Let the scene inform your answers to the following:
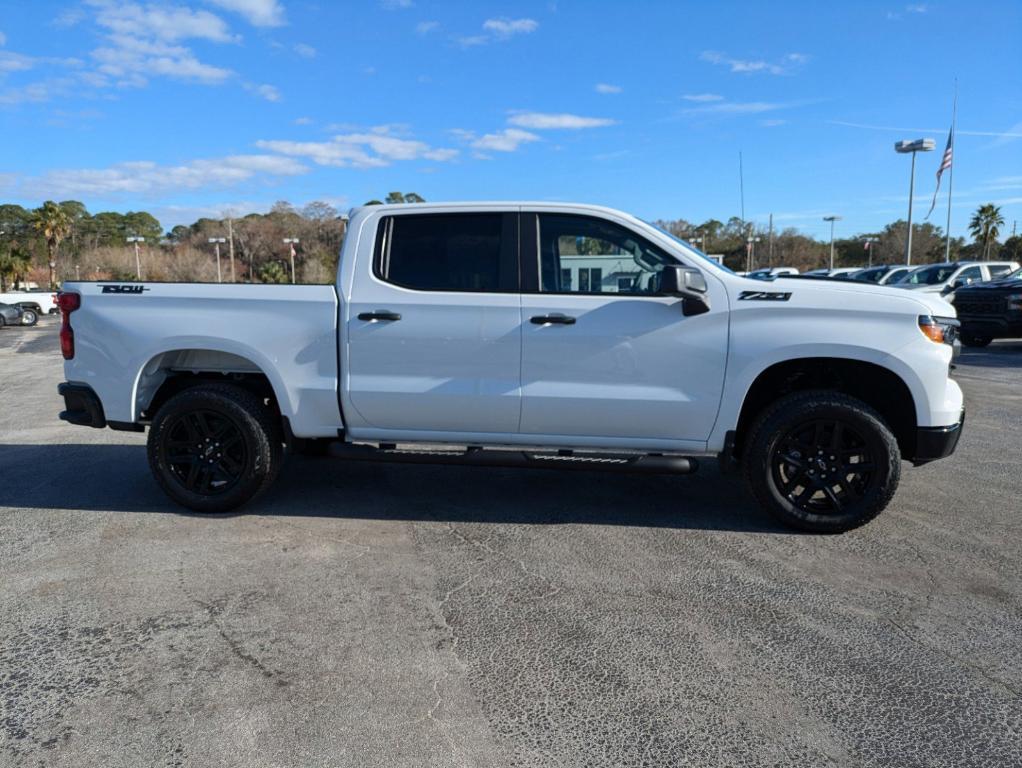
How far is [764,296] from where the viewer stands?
14.3ft

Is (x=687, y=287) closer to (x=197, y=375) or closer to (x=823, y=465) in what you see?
(x=823, y=465)

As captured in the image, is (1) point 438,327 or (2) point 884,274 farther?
(2) point 884,274

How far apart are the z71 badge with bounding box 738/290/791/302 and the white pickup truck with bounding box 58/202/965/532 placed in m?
0.01

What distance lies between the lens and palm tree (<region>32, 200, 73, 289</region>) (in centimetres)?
6400

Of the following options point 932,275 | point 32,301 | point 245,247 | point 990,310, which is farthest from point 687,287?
point 245,247

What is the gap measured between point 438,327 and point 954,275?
62.1 feet

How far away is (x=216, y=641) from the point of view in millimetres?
3227

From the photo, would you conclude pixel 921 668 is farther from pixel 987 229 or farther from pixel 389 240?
pixel 987 229

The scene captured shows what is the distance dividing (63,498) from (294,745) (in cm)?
Result: 381

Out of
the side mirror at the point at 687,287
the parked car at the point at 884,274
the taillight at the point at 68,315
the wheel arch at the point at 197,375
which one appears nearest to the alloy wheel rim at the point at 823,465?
the side mirror at the point at 687,287

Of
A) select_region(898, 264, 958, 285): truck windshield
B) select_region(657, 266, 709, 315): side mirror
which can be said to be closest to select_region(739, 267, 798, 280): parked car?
select_region(657, 266, 709, 315): side mirror

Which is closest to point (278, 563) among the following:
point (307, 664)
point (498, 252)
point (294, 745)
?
point (307, 664)

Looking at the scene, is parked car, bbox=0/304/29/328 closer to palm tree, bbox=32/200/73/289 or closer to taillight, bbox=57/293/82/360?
taillight, bbox=57/293/82/360

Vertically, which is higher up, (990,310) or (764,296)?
(764,296)
